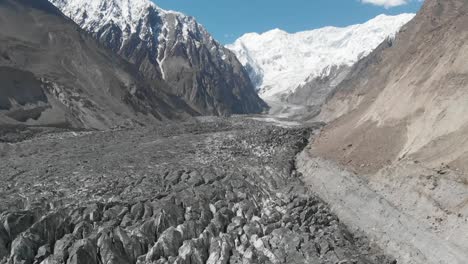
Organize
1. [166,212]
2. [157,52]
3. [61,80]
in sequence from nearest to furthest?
[166,212], [61,80], [157,52]

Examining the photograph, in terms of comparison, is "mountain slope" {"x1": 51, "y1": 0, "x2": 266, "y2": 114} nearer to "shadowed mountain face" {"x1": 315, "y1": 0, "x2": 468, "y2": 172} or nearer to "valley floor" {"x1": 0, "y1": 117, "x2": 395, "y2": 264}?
"shadowed mountain face" {"x1": 315, "y1": 0, "x2": 468, "y2": 172}

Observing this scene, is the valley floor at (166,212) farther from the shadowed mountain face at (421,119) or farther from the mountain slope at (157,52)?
the mountain slope at (157,52)

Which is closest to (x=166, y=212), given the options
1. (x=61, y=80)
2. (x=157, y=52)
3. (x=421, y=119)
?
(x=421, y=119)

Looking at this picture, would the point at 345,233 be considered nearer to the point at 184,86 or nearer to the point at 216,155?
the point at 216,155

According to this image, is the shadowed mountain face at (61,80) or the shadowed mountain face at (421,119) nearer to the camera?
the shadowed mountain face at (421,119)

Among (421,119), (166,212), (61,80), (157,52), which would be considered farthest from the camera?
(157,52)

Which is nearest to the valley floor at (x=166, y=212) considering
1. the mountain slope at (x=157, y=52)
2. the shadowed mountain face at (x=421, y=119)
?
the shadowed mountain face at (x=421, y=119)

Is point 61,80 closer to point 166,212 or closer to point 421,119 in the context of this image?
point 166,212
